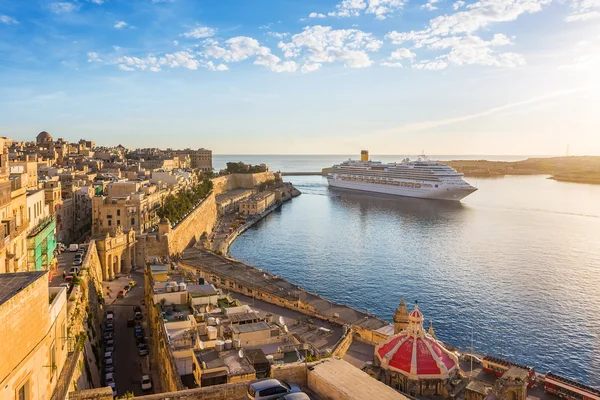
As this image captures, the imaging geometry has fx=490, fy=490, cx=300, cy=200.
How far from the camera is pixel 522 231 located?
52.3 meters

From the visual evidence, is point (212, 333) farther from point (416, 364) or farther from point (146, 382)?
point (416, 364)

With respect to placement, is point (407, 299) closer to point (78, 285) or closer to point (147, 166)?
point (78, 285)

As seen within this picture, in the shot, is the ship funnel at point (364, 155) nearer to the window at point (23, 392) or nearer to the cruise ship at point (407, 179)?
the cruise ship at point (407, 179)

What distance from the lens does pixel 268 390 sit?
6816mm

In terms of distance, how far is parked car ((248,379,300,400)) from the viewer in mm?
6754

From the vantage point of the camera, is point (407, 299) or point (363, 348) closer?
point (363, 348)

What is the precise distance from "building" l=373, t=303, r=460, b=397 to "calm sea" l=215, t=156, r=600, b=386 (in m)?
8.25

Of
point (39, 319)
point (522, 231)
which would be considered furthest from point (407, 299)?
point (522, 231)

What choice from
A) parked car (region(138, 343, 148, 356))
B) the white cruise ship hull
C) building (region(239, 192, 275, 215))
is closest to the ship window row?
the white cruise ship hull

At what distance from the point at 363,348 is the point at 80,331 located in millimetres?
10574

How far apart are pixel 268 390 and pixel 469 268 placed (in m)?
32.7

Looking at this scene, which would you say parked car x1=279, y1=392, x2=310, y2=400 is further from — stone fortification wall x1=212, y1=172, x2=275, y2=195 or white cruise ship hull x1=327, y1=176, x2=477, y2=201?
white cruise ship hull x1=327, y1=176, x2=477, y2=201

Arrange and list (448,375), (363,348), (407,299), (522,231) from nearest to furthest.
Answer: (448,375), (363,348), (407,299), (522,231)

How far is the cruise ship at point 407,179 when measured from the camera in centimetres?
8219
